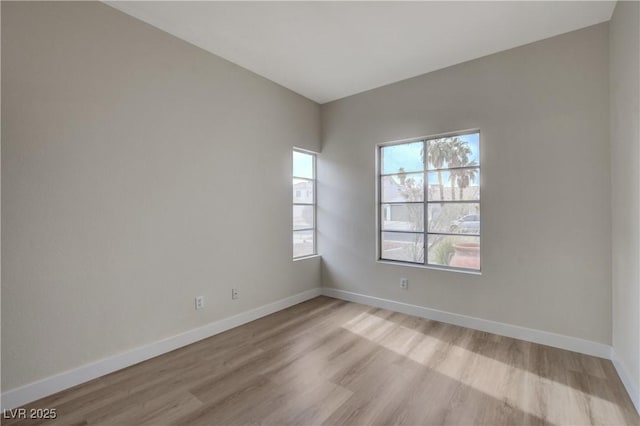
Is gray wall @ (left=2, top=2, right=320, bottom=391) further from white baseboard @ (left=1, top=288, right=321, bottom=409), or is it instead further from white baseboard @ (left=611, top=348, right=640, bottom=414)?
white baseboard @ (left=611, top=348, right=640, bottom=414)

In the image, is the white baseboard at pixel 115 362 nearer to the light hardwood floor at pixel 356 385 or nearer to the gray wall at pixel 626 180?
the light hardwood floor at pixel 356 385

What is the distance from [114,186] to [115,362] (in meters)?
1.44

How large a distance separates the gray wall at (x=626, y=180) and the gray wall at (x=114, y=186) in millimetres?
3296

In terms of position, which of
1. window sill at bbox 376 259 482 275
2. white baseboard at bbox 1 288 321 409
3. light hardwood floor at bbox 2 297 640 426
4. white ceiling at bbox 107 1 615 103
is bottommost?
Result: light hardwood floor at bbox 2 297 640 426

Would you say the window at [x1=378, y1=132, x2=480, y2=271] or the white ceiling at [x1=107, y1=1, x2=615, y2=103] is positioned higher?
the white ceiling at [x1=107, y1=1, x2=615, y2=103]

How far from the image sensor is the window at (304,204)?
13.8 ft

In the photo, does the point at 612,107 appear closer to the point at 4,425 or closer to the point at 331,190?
the point at 331,190

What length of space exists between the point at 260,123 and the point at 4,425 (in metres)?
3.24

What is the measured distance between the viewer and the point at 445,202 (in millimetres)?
3449

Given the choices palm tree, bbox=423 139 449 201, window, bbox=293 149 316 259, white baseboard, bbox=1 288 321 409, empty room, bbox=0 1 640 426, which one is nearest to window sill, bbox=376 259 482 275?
empty room, bbox=0 1 640 426

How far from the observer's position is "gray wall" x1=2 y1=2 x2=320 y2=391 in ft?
6.47

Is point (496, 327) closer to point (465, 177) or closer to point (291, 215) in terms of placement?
point (465, 177)

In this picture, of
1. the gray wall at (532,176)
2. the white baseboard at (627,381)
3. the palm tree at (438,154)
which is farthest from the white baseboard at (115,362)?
the white baseboard at (627,381)

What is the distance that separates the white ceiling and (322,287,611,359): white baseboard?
2.85m
